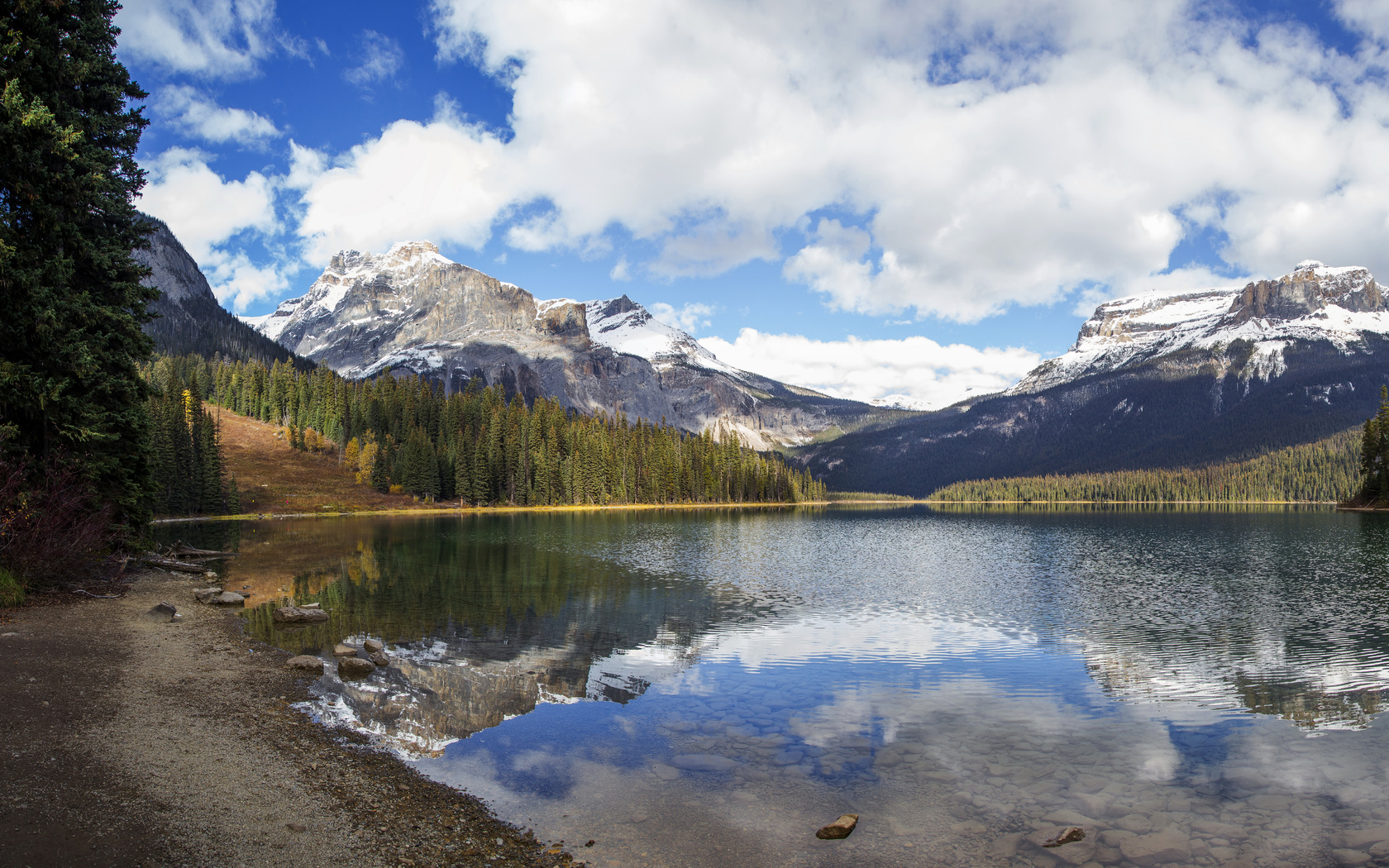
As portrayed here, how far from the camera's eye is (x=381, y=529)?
88312mm

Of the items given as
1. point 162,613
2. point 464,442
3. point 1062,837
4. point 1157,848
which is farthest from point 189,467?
point 1157,848

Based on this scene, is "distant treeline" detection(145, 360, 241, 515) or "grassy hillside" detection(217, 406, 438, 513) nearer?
"distant treeline" detection(145, 360, 241, 515)

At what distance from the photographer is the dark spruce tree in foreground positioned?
23.7 metres

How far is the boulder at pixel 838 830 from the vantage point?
11859 millimetres

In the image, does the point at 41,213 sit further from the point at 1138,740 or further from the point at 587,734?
the point at 1138,740

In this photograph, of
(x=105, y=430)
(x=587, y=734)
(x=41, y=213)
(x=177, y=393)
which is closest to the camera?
(x=587, y=734)

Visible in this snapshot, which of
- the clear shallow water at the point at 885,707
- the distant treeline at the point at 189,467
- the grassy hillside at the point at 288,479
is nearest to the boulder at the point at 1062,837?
the clear shallow water at the point at 885,707

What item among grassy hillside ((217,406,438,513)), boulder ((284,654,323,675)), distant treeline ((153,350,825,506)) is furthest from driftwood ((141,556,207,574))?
distant treeline ((153,350,825,506))

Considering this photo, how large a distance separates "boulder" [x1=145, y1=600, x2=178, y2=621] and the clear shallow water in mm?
2645

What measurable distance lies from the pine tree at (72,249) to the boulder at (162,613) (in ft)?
21.2

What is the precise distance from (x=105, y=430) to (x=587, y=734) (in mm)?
26244

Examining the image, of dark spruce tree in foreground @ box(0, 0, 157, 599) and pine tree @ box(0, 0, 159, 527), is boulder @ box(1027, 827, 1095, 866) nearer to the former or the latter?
dark spruce tree in foreground @ box(0, 0, 157, 599)

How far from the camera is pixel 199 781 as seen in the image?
1130 cm

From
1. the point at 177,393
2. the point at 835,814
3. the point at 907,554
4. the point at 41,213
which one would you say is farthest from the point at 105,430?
the point at 177,393
